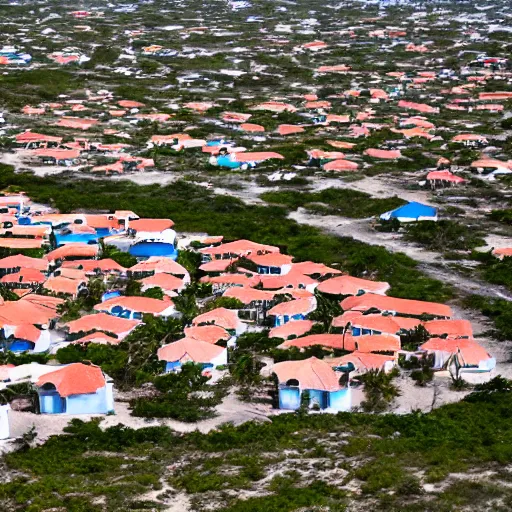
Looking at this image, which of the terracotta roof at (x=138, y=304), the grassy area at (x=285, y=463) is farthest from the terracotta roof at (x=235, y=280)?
the grassy area at (x=285, y=463)

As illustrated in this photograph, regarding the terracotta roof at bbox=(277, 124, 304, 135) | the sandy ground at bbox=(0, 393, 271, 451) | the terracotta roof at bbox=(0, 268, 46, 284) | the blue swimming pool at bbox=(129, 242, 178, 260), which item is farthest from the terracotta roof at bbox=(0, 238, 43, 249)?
the terracotta roof at bbox=(277, 124, 304, 135)

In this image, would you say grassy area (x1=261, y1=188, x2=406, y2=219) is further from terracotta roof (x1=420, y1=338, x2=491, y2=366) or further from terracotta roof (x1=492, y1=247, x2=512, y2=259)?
terracotta roof (x1=420, y1=338, x2=491, y2=366)

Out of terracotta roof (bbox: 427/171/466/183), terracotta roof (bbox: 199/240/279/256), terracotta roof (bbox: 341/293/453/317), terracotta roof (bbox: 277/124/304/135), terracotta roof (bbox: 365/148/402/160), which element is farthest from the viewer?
terracotta roof (bbox: 277/124/304/135)

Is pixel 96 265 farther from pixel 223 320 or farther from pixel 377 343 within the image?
pixel 377 343

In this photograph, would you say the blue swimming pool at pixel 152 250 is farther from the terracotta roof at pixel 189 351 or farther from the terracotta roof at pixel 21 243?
the terracotta roof at pixel 189 351

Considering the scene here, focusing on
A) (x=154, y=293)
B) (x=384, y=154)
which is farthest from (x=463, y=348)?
(x=384, y=154)
